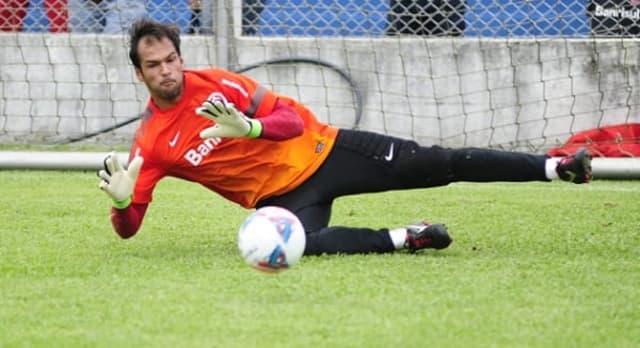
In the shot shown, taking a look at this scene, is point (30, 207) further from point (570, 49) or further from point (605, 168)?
Answer: point (570, 49)

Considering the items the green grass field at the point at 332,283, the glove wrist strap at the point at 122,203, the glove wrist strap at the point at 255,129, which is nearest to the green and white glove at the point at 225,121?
the glove wrist strap at the point at 255,129

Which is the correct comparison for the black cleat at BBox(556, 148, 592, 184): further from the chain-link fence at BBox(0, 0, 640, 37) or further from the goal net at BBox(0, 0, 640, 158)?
the goal net at BBox(0, 0, 640, 158)

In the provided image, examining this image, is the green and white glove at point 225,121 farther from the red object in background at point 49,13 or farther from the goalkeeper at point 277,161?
the red object in background at point 49,13

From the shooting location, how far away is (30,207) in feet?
28.3

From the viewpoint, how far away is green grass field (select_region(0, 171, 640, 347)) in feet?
15.6

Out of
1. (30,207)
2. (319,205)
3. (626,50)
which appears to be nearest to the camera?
(319,205)

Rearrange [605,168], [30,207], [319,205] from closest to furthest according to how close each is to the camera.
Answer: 1. [319,205]
2. [30,207]
3. [605,168]

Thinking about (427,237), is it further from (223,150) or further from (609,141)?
(609,141)

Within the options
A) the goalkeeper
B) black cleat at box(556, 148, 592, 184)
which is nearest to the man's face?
the goalkeeper

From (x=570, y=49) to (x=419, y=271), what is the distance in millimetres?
5556

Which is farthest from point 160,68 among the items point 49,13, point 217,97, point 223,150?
point 49,13

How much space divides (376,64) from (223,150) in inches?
199

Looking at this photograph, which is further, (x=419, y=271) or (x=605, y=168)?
(x=605, y=168)

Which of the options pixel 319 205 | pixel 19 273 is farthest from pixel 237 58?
pixel 19 273
